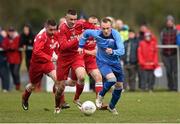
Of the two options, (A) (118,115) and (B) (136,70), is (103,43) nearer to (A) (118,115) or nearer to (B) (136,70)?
(A) (118,115)

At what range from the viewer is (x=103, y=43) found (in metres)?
18.3

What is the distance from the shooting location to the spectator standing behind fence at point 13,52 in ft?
90.4

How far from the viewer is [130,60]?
89.3 ft

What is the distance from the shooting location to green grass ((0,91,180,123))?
17.0 metres

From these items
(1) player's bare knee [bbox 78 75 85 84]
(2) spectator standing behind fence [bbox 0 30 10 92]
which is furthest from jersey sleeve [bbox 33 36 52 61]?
(2) spectator standing behind fence [bbox 0 30 10 92]

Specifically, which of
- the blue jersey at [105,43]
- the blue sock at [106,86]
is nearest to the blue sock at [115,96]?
the blue sock at [106,86]

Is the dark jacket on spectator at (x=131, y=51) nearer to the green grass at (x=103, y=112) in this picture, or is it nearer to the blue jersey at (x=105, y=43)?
the green grass at (x=103, y=112)

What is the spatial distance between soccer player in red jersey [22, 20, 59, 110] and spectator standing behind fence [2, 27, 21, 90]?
7913mm

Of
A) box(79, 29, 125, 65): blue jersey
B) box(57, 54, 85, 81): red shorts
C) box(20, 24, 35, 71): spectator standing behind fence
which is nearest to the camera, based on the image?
box(79, 29, 125, 65): blue jersey

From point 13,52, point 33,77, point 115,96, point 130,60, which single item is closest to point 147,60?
point 130,60

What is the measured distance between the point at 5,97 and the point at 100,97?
18.1 ft

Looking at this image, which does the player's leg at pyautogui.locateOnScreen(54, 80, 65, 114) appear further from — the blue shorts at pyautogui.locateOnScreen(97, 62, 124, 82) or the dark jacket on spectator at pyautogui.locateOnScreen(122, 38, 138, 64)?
the dark jacket on spectator at pyautogui.locateOnScreen(122, 38, 138, 64)

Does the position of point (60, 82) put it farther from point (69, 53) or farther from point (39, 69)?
point (39, 69)

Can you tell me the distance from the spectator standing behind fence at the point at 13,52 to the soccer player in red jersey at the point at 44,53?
7913 mm
